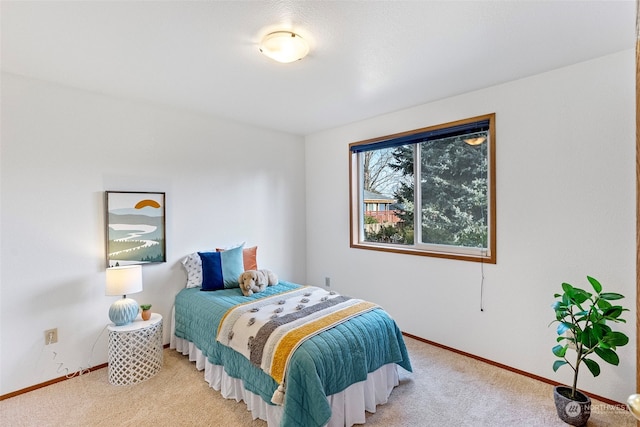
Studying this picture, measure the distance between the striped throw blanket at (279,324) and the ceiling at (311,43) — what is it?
1.86 m

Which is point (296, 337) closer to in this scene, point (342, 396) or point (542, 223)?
point (342, 396)

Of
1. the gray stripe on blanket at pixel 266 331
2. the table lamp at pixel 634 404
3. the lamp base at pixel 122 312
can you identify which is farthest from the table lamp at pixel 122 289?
the table lamp at pixel 634 404

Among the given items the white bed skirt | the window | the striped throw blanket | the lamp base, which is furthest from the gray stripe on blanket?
the window

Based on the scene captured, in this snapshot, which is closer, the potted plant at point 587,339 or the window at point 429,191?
the potted plant at point 587,339

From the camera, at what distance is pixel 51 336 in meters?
2.48

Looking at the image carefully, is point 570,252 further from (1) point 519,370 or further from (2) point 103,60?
(2) point 103,60

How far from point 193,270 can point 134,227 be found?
0.71 metres

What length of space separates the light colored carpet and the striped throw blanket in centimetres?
46

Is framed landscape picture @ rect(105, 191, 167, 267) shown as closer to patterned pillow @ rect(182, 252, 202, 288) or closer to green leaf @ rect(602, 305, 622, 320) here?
patterned pillow @ rect(182, 252, 202, 288)

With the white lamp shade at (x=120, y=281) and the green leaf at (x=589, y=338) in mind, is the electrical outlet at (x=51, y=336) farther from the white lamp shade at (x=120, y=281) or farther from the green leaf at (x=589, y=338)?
the green leaf at (x=589, y=338)

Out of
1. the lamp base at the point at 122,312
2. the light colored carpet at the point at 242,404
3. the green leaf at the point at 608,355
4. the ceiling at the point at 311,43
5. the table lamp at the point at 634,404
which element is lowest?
the light colored carpet at the point at 242,404

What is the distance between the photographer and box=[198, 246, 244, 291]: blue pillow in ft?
9.89

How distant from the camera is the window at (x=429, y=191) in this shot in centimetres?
284

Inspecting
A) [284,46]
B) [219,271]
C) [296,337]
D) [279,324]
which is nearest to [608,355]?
[296,337]
